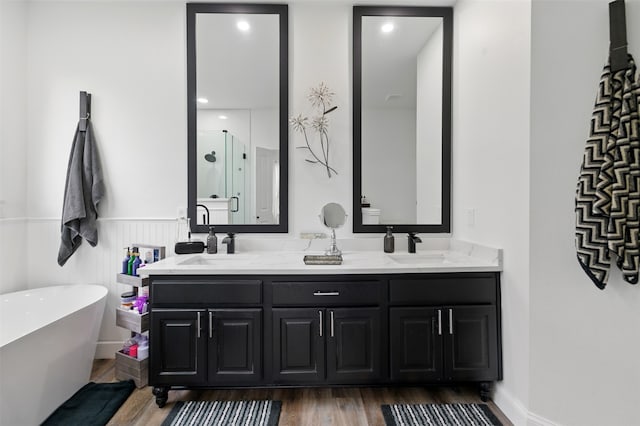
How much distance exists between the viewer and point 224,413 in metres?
1.80

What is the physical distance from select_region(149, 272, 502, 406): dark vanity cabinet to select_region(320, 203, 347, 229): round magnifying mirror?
56 cm

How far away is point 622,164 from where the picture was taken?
4.33 ft

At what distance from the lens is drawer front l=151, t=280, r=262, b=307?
1826mm

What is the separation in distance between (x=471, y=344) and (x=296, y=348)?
106 centimetres

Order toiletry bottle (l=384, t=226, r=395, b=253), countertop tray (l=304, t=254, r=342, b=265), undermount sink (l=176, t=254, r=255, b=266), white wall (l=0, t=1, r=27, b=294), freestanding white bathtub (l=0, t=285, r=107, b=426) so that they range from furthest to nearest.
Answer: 1. toiletry bottle (l=384, t=226, r=395, b=253)
2. white wall (l=0, t=1, r=27, b=294)
3. undermount sink (l=176, t=254, r=255, b=266)
4. countertop tray (l=304, t=254, r=342, b=265)
5. freestanding white bathtub (l=0, t=285, r=107, b=426)

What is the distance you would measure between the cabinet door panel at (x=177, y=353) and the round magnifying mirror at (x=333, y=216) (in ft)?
3.48

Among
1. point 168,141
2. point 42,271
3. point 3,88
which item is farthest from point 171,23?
point 42,271

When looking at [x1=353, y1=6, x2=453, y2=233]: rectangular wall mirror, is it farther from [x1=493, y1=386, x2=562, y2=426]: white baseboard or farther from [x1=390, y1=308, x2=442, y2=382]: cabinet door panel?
[x1=493, y1=386, x2=562, y2=426]: white baseboard

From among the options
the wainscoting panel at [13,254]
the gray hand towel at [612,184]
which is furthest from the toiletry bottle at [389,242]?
the wainscoting panel at [13,254]

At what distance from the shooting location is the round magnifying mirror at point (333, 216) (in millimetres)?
2318

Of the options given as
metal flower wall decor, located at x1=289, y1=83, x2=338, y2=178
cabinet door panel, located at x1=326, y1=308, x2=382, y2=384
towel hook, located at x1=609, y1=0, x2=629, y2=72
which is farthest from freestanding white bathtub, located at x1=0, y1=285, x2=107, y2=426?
towel hook, located at x1=609, y1=0, x2=629, y2=72

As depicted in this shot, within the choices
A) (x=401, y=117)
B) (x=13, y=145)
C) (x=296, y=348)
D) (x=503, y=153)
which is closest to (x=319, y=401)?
(x=296, y=348)

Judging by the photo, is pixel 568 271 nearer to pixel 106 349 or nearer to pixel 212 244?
pixel 212 244

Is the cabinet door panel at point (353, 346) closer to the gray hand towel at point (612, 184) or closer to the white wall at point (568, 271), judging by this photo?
the white wall at point (568, 271)
